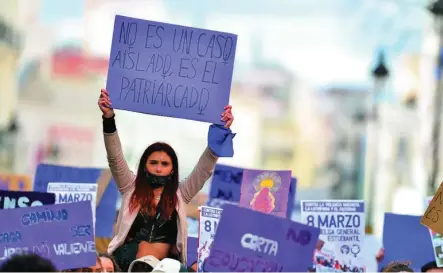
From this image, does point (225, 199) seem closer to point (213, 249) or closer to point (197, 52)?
point (197, 52)

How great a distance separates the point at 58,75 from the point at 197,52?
115 m

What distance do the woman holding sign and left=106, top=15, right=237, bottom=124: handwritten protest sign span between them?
1.07 feet

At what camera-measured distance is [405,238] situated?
11.3 meters

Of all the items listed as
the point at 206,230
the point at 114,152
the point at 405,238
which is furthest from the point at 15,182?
the point at 114,152

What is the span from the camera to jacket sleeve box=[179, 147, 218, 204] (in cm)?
869

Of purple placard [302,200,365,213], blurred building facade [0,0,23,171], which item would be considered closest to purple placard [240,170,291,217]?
purple placard [302,200,365,213]

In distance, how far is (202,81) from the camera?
9180mm

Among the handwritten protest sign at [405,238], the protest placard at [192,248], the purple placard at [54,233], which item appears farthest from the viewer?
the handwritten protest sign at [405,238]

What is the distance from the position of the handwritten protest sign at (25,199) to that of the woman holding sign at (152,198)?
45cm

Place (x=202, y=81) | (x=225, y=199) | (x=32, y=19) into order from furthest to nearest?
(x=32, y=19) → (x=225, y=199) → (x=202, y=81)

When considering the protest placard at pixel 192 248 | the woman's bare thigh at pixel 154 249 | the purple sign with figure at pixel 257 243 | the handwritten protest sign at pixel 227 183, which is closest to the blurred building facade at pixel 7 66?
the handwritten protest sign at pixel 227 183

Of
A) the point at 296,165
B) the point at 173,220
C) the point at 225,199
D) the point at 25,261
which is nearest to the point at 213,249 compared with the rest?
the point at 25,261

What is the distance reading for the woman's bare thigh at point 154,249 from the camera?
838 centimetres

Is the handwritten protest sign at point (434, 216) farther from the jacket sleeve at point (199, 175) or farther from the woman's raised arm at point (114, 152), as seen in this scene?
the woman's raised arm at point (114, 152)
